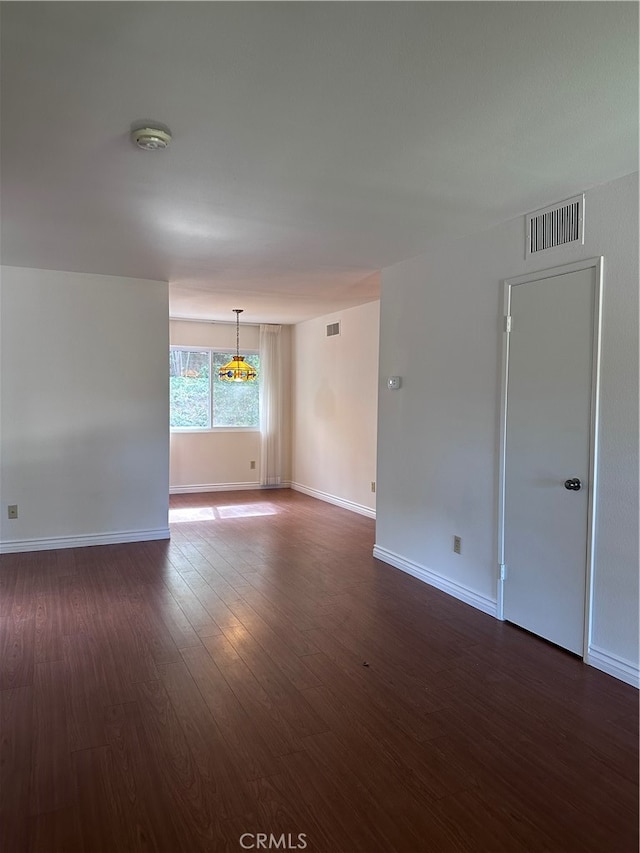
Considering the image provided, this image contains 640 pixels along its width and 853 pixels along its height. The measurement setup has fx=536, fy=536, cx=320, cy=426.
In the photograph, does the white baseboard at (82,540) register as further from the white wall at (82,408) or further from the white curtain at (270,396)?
the white curtain at (270,396)

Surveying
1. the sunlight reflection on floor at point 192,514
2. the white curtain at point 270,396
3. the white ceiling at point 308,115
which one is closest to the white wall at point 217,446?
the white curtain at point 270,396

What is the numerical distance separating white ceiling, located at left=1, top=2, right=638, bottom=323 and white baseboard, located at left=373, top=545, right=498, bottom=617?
8.18 ft

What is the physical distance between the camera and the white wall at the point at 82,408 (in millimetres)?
4836

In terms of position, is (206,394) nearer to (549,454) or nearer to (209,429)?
(209,429)

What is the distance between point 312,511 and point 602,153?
5.32 m

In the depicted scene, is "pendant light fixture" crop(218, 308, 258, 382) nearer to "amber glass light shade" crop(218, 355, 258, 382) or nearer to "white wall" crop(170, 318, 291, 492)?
"amber glass light shade" crop(218, 355, 258, 382)

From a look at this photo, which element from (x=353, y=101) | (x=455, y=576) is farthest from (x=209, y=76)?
(x=455, y=576)

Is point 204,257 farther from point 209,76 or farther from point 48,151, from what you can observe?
point 209,76

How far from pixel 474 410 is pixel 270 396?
522 cm

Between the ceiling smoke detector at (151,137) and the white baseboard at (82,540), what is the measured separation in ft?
12.7

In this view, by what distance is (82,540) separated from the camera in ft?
16.8

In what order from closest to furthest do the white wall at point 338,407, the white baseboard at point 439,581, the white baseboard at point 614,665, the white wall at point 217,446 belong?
the white baseboard at point 614,665 < the white baseboard at point 439,581 < the white wall at point 338,407 < the white wall at point 217,446

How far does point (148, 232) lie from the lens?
146 inches

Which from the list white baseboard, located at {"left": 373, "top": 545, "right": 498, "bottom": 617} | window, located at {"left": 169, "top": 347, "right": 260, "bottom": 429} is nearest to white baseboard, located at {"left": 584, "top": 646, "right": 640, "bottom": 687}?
white baseboard, located at {"left": 373, "top": 545, "right": 498, "bottom": 617}
